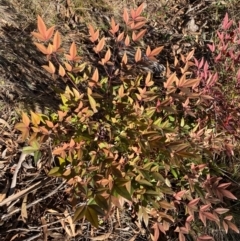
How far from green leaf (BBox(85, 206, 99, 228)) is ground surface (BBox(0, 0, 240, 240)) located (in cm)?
36

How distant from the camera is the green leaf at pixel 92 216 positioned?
4.29ft

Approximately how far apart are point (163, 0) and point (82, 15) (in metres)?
0.70

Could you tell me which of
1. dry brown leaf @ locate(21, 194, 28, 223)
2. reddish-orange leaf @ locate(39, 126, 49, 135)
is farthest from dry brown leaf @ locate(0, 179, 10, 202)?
reddish-orange leaf @ locate(39, 126, 49, 135)

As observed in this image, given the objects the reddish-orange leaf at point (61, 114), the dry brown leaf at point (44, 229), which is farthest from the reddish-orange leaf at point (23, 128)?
the dry brown leaf at point (44, 229)

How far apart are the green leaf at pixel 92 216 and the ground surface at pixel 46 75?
36 cm

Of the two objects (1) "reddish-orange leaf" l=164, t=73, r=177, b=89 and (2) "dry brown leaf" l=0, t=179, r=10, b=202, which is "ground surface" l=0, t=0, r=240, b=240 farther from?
(1) "reddish-orange leaf" l=164, t=73, r=177, b=89

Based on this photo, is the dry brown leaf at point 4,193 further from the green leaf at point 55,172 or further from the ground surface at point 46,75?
the green leaf at point 55,172

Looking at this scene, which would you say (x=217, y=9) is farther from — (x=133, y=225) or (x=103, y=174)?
(x=103, y=174)

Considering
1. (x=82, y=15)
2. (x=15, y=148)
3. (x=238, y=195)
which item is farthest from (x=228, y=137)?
(x=82, y=15)

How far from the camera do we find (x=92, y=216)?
132 cm

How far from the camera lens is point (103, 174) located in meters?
1.53

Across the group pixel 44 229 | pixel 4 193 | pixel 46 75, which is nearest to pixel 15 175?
pixel 4 193

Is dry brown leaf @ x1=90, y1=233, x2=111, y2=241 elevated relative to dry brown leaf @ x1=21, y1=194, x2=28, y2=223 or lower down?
lower down

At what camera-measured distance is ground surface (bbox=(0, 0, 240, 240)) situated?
1935 millimetres
